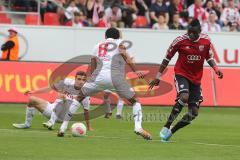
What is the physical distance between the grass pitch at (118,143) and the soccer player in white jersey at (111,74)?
0.64 meters

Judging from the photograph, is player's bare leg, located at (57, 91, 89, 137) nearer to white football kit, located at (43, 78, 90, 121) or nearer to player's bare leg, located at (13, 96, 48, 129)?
white football kit, located at (43, 78, 90, 121)

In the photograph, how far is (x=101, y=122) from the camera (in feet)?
68.4

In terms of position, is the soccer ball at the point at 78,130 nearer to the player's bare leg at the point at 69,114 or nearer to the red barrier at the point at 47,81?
the player's bare leg at the point at 69,114

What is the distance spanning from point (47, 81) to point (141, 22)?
28.9 feet

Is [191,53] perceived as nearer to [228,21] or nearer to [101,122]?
[101,122]

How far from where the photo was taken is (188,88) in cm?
1588

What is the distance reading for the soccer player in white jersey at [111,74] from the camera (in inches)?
641

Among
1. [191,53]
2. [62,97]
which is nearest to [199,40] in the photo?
[191,53]

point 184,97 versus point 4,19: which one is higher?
point 4,19

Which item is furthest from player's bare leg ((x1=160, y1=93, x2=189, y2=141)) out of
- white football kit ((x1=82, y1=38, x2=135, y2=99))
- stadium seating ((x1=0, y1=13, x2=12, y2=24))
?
stadium seating ((x1=0, y1=13, x2=12, y2=24))

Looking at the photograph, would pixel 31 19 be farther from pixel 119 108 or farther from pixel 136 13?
pixel 119 108

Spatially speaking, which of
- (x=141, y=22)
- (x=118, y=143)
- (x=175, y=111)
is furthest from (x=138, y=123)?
(x=141, y=22)

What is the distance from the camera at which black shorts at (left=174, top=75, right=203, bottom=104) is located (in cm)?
1577

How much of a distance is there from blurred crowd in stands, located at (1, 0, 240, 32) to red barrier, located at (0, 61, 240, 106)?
6352 millimetres
